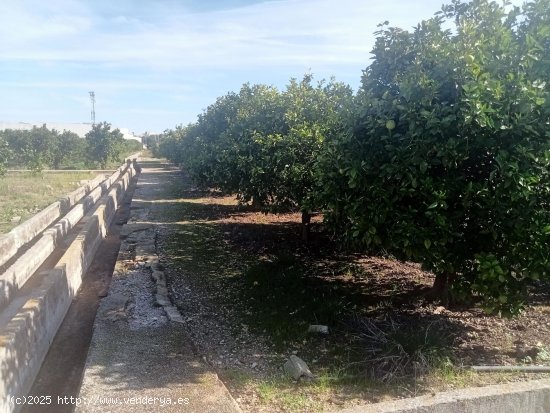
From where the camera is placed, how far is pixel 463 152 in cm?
410

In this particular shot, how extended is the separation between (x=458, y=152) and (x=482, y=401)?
2109 millimetres

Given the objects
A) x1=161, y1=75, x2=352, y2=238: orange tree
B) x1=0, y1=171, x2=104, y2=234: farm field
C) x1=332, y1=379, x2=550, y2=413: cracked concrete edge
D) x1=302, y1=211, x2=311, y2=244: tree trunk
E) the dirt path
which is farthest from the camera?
x1=0, y1=171, x2=104, y2=234: farm field

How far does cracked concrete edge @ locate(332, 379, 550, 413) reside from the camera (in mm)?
3445

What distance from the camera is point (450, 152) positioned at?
13.0 feet

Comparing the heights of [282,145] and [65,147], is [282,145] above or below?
below

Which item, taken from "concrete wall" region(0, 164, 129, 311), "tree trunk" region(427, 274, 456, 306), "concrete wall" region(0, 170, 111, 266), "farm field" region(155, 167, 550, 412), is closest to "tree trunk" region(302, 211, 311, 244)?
"farm field" region(155, 167, 550, 412)

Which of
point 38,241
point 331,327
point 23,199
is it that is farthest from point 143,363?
point 23,199

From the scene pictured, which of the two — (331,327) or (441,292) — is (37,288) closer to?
(331,327)

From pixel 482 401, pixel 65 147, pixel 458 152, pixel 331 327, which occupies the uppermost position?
pixel 65 147

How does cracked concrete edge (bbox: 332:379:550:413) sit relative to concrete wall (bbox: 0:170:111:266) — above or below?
below

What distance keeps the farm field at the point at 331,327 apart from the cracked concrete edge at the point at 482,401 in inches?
11.1

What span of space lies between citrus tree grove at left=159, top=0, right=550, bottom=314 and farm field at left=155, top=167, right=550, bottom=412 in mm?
768

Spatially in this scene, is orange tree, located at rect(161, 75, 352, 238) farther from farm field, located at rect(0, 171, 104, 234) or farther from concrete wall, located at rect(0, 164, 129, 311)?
farm field, located at rect(0, 171, 104, 234)

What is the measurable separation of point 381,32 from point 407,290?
367 centimetres
